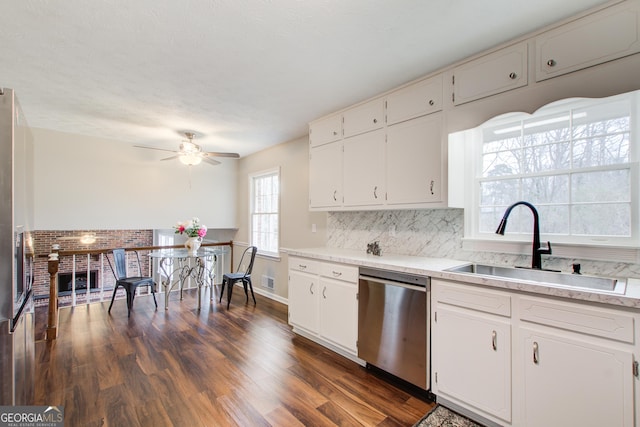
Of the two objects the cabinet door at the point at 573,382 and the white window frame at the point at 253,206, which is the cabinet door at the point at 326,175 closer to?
the white window frame at the point at 253,206

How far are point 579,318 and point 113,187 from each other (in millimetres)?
5781

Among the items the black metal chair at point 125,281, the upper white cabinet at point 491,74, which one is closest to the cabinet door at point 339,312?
the upper white cabinet at point 491,74

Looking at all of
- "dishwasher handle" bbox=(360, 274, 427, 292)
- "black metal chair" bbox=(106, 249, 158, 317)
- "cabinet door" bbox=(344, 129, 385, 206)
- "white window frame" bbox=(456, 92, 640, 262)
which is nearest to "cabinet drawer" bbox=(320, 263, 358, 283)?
"dishwasher handle" bbox=(360, 274, 427, 292)

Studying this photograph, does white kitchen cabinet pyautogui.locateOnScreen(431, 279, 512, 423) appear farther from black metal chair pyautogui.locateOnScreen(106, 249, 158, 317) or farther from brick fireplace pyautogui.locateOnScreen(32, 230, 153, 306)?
brick fireplace pyautogui.locateOnScreen(32, 230, 153, 306)

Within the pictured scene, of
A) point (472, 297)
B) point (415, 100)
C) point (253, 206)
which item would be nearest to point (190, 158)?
point (253, 206)

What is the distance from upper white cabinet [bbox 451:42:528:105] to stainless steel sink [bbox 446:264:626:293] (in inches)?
50.9

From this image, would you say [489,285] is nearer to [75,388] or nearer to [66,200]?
[75,388]

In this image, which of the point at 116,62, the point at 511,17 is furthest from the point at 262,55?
the point at 511,17

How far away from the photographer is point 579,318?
1.52 meters

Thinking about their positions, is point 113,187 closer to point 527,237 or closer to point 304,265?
point 304,265

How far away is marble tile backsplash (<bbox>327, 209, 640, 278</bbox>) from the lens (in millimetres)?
1976

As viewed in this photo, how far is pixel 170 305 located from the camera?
4426 millimetres

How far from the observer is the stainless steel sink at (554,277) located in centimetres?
176

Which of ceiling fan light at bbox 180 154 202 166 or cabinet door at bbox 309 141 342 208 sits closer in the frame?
cabinet door at bbox 309 141 342 208
